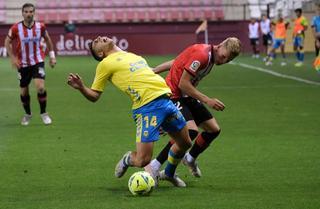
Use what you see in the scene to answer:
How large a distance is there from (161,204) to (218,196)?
74 centimetres

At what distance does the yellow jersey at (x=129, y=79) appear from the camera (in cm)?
920

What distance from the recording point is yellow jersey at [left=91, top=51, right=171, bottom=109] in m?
9.20

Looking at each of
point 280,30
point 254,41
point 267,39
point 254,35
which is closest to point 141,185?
point 280,30

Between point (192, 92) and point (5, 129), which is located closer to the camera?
point (192, 92)

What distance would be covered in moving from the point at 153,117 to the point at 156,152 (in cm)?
358

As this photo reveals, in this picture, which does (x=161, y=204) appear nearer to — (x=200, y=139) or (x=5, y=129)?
(x=200, y=139)

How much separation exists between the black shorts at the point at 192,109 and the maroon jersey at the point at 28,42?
6.97m

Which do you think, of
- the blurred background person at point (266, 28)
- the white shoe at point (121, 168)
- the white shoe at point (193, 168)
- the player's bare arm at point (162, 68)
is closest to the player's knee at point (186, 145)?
the white shoe at point (121, 168)

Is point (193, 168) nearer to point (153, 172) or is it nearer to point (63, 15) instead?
point (153, 172)

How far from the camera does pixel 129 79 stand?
9219 millimetres

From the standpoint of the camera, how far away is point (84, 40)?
44.5 m

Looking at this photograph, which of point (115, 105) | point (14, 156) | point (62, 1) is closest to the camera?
point (14, 156)

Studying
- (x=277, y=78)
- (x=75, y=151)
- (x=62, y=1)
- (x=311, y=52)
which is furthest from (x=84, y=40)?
(x=75, y=151)

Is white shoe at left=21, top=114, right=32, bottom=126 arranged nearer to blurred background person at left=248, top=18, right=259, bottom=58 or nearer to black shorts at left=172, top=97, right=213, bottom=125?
black shorts at left=172, top=97, right=213, bottom=125
